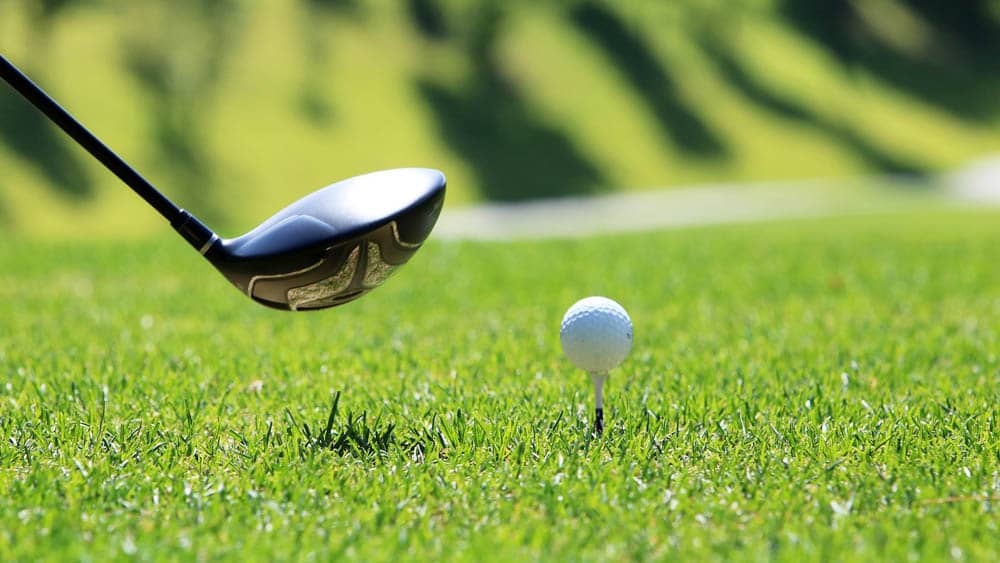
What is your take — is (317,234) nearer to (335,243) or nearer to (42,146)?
(335,243)

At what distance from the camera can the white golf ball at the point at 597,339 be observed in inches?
153

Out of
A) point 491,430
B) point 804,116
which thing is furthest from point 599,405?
point 804,116

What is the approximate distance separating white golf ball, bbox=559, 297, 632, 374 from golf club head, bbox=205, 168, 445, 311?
0.68 m

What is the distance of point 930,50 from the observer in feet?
170

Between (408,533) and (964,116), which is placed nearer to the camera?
(408,533)

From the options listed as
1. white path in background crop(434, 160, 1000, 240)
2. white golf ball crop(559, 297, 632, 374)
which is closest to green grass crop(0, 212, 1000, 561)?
white golf ball crop(559, 297, 632, 374)

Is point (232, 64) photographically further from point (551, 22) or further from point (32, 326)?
point (32, 326)

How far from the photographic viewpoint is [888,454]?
3707 mm

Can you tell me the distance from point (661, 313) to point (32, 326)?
417 cm

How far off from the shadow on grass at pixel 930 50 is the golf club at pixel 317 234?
156 feet

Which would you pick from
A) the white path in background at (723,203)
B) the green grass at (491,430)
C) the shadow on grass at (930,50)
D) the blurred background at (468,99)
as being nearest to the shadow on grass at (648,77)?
the blurred background at (468,99)

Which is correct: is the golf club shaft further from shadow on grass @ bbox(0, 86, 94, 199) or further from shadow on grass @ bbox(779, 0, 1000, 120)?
shadow on grass @ bbox(779, 0, 1000, 120)

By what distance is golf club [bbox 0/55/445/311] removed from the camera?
365 centimetres

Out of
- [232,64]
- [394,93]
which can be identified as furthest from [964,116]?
[232,64]
